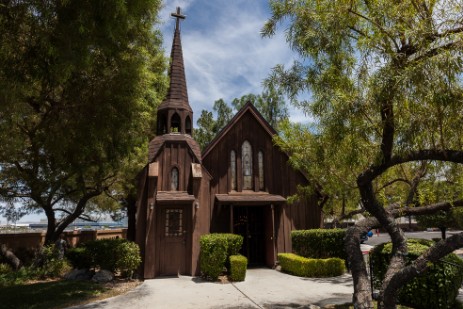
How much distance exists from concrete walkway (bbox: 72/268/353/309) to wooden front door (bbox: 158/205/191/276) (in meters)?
0.55

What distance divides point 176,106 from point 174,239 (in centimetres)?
581

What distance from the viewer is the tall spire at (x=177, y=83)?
14823 mm

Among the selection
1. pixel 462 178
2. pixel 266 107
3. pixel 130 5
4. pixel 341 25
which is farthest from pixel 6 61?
pixel 266 107

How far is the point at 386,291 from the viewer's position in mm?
6031

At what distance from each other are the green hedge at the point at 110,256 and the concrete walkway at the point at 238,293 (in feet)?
3.26

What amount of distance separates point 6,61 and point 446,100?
759cm

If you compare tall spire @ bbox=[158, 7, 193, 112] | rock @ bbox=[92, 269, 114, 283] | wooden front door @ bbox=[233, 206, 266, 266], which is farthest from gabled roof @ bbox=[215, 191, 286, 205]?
rock @ bbox=[92, 269, 114, 283]

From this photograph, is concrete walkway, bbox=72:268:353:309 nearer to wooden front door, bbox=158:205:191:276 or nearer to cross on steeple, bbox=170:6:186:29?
wooden front door, bbox=158:205:191:276

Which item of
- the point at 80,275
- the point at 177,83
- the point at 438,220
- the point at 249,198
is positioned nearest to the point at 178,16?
the point at 177,83

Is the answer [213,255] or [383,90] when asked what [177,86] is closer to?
[213,255]

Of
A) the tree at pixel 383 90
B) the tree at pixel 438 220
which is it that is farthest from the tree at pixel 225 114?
the tree at pixel 383 90

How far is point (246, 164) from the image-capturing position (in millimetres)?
15234

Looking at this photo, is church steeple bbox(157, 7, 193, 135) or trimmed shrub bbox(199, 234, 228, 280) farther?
church steeple bbox(157, 7, 193, 135)

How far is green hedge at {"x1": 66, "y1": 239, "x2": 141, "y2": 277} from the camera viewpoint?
12.0 metres
